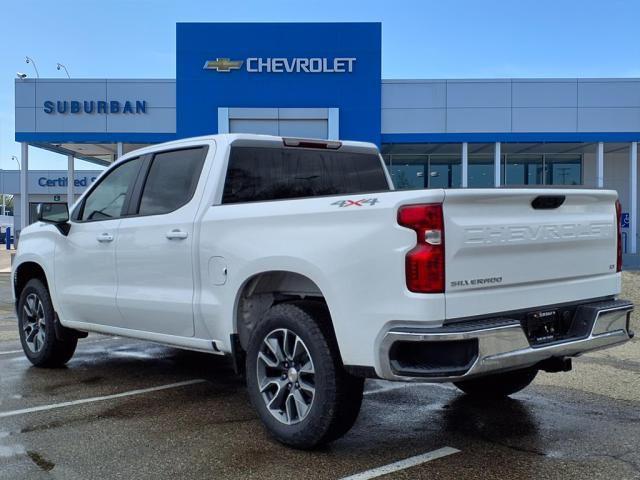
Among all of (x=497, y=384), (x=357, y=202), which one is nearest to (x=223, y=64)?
(x=497, y=384)

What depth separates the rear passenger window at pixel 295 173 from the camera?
16.2 ft

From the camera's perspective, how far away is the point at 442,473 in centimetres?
373

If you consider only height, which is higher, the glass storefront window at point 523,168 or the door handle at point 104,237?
the glass storefront window at point 523,168

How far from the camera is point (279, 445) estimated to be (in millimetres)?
4211

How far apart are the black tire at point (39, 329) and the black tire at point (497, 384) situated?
3898mm

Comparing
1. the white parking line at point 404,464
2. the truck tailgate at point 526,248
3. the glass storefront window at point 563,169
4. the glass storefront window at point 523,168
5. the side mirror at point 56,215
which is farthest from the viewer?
the glass storefront window at point 563,169

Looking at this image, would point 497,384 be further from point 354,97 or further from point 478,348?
point 354,97

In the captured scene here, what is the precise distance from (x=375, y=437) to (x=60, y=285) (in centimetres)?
345

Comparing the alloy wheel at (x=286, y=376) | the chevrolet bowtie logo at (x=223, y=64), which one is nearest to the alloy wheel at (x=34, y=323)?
the alloy wheel at (x=286, y=376)

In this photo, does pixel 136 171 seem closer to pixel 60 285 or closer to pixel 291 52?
pixel 60 285

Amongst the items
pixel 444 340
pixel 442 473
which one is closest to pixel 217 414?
pixel 442 473

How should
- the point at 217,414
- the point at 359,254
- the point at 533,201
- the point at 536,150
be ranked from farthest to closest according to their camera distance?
1. the point at 536,150
2. the point at 217,414
3. the point at 533,201
4. the point at 359,254

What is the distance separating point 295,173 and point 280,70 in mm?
18631

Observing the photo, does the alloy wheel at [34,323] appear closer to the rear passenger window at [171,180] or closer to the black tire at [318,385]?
the rear passenger window at [171,180]
